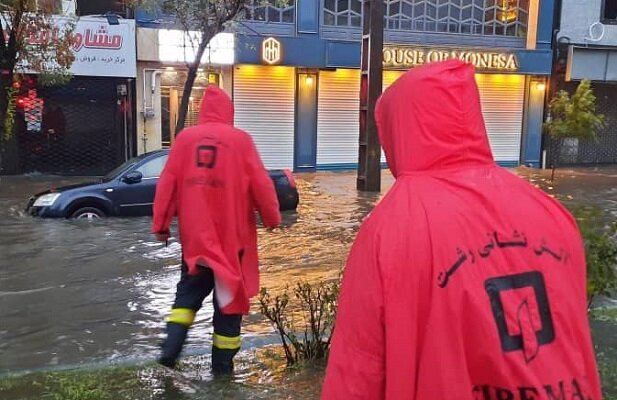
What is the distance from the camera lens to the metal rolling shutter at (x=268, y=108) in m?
19.4

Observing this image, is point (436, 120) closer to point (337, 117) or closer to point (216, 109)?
point (216, 109)

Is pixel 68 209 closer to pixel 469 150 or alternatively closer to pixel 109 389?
pixel 109 389

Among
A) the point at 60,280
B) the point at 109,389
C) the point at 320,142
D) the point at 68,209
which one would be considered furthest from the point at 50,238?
the point at 320,142

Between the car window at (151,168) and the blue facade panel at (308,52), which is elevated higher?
the blue facade panel at (308,52)

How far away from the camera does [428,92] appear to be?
1723 mm

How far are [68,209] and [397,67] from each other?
1197cm

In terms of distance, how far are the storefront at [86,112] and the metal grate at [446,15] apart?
19.9ft

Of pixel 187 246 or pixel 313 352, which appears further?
pixel 313 352

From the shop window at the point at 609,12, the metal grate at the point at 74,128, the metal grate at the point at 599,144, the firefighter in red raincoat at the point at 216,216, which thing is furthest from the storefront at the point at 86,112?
the shop window at the point at 609,12

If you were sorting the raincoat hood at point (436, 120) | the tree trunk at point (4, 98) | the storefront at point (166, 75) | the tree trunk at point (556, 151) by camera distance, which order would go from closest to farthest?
the raincoat hood at point (436, 120), the tree trunk at point (4, 98), the storefront at point (166, 75), the tree trunk at point (556, 151)

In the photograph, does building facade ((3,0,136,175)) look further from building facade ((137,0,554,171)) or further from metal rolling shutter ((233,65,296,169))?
metal rolling shutter ((233,65,296,169))

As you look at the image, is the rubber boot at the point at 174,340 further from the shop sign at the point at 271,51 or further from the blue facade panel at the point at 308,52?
the shop sign at the point at 271,51

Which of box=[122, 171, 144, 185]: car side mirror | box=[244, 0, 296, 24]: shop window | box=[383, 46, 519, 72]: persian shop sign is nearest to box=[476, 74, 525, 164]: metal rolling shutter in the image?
box=[383, 46, 519, 72]: persian shop sign

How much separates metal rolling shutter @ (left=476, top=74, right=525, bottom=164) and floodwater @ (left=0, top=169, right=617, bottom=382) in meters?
9.18
